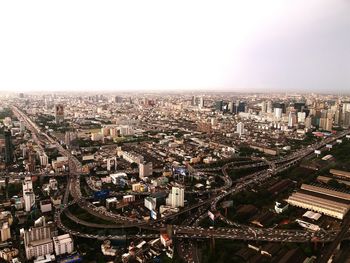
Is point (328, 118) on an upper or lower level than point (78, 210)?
upper

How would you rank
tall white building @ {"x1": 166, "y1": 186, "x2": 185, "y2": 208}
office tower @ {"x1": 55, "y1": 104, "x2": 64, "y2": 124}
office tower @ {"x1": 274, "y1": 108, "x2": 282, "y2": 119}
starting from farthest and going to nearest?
1. office tower @ {"x1": 274, "y1": 108, "x2": 282, "y2": 119}
2. office tower @ {"x1": 55, "y1": 104, "x2": 64, "y2": 124}
3. tall white building @ {"x1": 166, "y1": 186, "x2": 185, "y2": 208}

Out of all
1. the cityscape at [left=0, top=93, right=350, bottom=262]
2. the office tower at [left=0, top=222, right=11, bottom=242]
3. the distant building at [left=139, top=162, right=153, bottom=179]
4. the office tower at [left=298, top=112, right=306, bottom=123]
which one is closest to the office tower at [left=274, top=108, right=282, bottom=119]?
the office tower at [left=298, top=112, right=306, bottom=123]

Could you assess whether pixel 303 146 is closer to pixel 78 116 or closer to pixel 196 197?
pixel 196 197

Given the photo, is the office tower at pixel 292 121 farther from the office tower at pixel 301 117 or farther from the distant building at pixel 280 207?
the distant building at pixel 280 207

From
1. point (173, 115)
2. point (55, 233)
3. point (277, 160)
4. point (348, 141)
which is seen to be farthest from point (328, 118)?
point (55, 233)

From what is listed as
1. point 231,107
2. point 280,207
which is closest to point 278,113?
point 231,107

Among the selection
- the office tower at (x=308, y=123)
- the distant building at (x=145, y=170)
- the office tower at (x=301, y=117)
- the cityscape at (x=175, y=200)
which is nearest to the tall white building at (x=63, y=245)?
the cityscape at (x=175, y=200)

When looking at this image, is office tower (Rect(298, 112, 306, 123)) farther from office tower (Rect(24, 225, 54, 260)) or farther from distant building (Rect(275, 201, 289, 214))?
office tower (Rect(24, 225, 54, 260))
